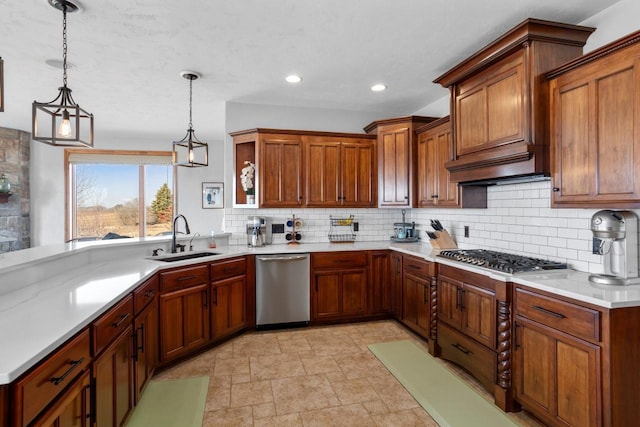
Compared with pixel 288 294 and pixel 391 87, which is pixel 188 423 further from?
pixel 391 87

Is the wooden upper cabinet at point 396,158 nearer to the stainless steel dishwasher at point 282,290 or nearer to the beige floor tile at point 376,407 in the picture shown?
the stainless steel dishwasher at point 282,290

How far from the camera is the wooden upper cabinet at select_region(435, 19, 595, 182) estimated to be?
228 centimetres

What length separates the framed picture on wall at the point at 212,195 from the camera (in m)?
6.73

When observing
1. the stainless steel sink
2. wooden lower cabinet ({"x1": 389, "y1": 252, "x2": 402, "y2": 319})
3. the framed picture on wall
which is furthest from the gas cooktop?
the framed picture on wall

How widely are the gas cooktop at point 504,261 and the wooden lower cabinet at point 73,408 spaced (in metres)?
2.45

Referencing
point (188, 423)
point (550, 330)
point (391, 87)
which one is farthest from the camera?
point (391, 87)

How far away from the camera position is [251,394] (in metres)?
2.51

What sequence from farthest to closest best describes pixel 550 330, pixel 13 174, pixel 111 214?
pixel 111 214 < pixel 13 174 < pixel 550 330

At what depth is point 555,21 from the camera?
95.0 inches

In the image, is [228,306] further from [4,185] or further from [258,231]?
[4,185]

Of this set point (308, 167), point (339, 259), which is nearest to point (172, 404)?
point (339, 259)

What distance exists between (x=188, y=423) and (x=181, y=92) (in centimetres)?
330

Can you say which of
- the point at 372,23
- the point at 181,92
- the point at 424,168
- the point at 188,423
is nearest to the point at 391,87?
the point at 424,168

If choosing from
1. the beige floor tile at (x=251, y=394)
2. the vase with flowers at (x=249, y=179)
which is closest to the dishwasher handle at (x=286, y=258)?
the vase with flowers at (x=249, y=179)
